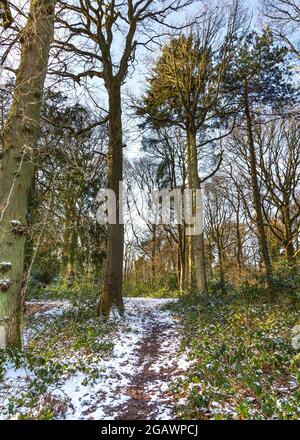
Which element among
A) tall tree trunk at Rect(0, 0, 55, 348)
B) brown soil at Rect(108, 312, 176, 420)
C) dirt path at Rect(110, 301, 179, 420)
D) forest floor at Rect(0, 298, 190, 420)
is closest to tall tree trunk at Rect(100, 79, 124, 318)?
forest floor at Rect(0, 298, 190, 420)

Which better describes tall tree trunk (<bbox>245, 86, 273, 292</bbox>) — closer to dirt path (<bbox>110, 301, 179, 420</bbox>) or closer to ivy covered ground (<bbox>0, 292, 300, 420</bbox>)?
ivy covered ground (<bbox>0, 292, 300, 420</bbox>)

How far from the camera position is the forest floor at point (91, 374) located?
3361 millimetres

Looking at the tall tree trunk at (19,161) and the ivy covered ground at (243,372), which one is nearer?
the ivy covered ground at (243,372)

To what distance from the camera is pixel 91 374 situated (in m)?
4.32

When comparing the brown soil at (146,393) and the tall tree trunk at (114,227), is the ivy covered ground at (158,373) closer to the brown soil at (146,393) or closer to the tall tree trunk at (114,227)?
the brown soil at (146,393)

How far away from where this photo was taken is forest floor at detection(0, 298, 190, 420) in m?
3.36

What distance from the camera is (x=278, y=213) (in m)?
16.2

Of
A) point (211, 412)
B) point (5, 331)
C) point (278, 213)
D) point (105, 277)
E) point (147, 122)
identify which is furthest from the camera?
point (278, 213)

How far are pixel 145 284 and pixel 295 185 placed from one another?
10.5 m

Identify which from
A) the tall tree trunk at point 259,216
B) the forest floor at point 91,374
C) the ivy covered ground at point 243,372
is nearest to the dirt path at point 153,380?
the forest floor at point 91,374

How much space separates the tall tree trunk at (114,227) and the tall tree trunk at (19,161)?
12.8 feet

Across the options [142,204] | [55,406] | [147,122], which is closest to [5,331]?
[55,406]

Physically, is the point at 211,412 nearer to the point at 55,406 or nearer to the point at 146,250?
the point at 55,406

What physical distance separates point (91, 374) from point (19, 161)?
10.7 feet
